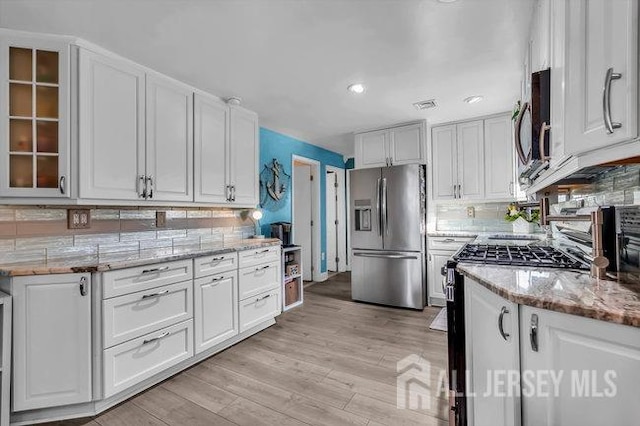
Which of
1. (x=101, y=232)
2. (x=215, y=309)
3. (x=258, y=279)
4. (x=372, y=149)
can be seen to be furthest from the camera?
(x=372, y=149)

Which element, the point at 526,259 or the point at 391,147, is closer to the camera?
the point at 526,259

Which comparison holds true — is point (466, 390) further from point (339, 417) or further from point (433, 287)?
point (433, 287)

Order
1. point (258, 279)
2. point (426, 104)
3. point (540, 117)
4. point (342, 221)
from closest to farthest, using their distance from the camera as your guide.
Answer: point (540, 117), point (258, 279), point (426, 104), point (342, 221)

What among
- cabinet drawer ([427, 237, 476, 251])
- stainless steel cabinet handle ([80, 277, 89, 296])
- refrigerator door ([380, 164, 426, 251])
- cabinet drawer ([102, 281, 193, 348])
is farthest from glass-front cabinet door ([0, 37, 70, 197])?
cabinet drawer ([427, 237, 476, 251])

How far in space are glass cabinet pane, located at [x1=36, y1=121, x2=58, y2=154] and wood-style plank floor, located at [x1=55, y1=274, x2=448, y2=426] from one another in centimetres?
168

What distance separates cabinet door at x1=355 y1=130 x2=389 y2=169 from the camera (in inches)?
155

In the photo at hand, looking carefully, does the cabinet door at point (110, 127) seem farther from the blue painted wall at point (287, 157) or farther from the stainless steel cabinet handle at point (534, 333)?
the stainless steel cabinet handle at point (534, 333)

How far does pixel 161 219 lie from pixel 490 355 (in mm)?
2696

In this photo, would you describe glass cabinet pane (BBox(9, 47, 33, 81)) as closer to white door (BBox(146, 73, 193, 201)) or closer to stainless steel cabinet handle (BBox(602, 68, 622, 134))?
white door (BBox(146, 73, 193, 201))

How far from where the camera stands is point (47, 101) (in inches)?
76.1

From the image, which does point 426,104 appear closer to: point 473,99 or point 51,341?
point 473,99

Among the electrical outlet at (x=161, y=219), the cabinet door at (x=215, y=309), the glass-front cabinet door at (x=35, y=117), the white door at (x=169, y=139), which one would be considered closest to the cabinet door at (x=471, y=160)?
the cabinet door at (x=215, y=309)

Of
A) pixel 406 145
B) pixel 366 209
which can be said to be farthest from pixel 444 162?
pixel 366 209

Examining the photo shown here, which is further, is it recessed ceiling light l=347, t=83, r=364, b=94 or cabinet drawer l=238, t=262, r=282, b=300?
cabinet drawer l=238, t=262, r=282, b=300
